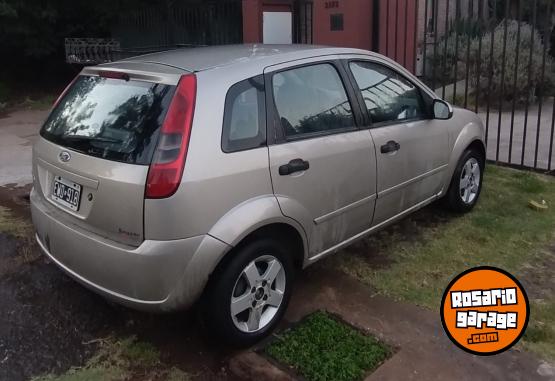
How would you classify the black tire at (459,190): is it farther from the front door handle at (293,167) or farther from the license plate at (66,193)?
the license plate at (66,193)

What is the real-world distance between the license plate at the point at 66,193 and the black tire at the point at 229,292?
34.1 inches

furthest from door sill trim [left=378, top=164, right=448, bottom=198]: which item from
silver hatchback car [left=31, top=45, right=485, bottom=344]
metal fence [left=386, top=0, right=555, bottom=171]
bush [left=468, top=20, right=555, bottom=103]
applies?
bush [left=468, top=20, right=555, bottom=103]

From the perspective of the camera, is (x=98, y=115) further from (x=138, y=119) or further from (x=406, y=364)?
(x=406, y=364)

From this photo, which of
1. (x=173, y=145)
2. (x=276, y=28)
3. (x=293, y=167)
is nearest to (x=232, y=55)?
(x=293, y=167)

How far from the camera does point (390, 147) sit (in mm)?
3867

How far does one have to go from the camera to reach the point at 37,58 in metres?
14.1

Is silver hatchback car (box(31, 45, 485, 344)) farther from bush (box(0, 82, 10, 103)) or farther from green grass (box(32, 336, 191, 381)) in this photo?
bush (box(0, 82, 10, 103))

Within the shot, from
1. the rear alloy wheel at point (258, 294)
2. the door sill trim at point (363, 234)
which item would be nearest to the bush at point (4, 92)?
the door sill trim at point (363, 234)

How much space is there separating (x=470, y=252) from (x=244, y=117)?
2.28m

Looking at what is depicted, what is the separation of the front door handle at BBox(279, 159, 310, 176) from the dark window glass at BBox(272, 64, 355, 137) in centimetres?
17

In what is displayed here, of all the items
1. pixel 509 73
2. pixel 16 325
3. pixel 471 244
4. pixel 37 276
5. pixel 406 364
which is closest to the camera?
pixel 406 364

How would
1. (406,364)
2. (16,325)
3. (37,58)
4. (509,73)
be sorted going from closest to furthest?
(406,364) → (16,325) → (509,73) → (37,58)

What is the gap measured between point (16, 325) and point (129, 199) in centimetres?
139

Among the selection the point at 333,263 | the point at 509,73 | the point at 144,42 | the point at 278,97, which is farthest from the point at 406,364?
the point at 144,42
